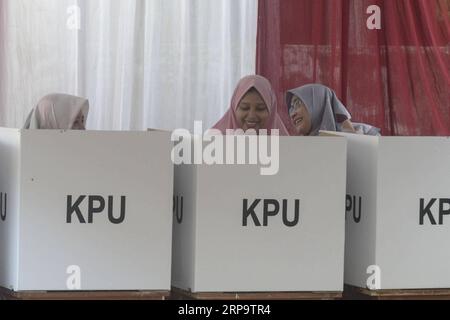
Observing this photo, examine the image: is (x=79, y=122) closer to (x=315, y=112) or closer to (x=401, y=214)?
(x=315, y=112)

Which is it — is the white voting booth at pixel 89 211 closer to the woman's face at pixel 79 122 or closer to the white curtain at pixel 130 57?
the woman's face at pixel 79 122

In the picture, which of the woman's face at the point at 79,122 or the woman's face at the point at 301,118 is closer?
the woman's face at the point at 79,122

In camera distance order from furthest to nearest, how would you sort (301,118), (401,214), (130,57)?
(130,57) → (301,118) → (401,214)

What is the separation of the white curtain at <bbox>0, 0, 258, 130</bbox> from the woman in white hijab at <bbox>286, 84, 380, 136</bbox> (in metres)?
0.61

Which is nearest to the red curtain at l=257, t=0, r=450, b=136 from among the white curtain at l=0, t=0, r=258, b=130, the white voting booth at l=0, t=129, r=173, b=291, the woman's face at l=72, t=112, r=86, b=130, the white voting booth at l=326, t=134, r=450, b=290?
the white curtain at l=0, t=0, r=258, b=130

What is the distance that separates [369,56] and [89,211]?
9.31 ft

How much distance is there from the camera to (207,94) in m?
4.59

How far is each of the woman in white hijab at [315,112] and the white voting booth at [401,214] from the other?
5.26ft

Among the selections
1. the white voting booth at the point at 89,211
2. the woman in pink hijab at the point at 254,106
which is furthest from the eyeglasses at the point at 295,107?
the white voting booth at the point at 89,211

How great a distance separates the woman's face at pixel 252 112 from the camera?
363 centimetres

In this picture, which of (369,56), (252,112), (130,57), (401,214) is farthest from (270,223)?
(369,56)

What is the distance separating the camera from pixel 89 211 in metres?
2.11

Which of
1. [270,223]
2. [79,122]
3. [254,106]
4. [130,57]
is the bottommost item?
[270,223]

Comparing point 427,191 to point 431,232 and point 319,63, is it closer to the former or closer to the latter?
point 431,232
